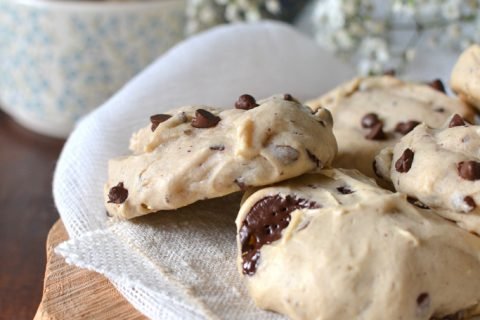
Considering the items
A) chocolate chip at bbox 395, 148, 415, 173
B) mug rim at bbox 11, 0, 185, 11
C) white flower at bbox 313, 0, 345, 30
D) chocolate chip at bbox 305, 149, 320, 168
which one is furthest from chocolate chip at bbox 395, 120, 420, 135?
mug rim at bbox 11, 0, 185, 11

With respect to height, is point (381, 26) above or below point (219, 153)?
below

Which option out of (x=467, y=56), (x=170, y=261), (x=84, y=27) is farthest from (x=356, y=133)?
(x=84, y=27)

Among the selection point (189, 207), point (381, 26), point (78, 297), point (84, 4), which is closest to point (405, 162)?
point (189, 207)

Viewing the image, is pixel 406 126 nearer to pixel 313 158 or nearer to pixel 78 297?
pixel 313 158

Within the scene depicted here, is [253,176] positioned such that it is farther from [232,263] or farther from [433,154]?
[433,154]

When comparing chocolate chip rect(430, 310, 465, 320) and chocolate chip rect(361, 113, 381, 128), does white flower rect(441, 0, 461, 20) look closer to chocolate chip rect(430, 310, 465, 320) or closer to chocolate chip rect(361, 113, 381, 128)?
chocolate chip rect(361, 113, 381, 128)

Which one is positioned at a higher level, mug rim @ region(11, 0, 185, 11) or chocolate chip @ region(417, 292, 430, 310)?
mug rim @ region(11, 0, 185, 11)
